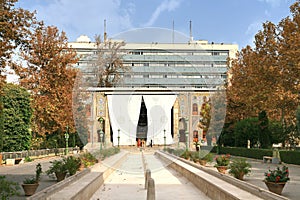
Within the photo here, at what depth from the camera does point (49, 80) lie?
31.5 metres

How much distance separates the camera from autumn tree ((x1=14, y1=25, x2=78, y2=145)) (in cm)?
3077

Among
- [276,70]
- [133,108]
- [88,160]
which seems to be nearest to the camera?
[88,160]

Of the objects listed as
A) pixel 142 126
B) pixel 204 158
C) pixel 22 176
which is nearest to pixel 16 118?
pixel 22 176

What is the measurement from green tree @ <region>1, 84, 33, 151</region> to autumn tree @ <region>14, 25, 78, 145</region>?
177 cm

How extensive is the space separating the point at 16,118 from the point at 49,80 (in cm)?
487

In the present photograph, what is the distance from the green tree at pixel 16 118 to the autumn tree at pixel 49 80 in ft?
5.80

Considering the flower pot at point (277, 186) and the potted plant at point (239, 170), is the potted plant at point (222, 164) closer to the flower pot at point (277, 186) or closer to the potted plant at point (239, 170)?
the potted plant at point (239, 170)

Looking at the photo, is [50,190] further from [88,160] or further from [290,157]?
[290,157]

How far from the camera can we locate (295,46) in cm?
2303

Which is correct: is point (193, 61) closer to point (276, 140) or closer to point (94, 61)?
point (94, 61)

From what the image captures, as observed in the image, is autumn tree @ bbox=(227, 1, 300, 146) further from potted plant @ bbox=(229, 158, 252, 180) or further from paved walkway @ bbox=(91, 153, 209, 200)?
paved walkway @ bbox=(91, 153, 209, 200)

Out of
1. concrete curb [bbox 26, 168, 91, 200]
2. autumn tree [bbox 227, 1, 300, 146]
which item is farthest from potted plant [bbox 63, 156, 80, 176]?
autumn tree [bbox 227, 1, 300, 146]

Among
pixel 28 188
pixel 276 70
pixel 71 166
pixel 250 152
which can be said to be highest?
pixel 276 70

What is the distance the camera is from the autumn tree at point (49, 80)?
30766 millimetres
